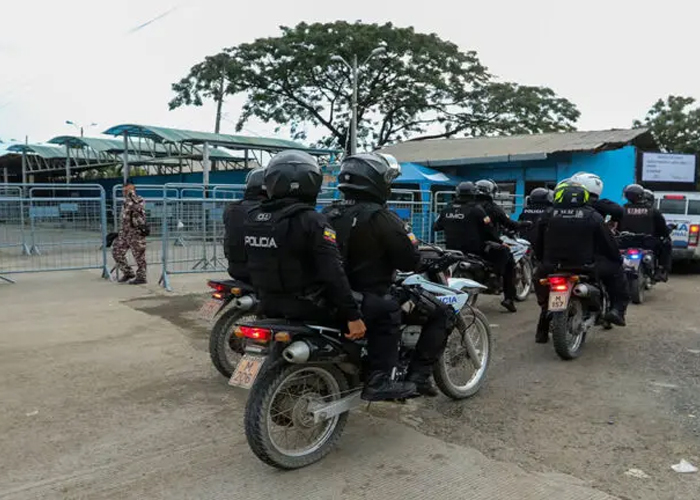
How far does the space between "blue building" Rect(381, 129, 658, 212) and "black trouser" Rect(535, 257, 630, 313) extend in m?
12.3

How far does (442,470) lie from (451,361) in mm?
1266

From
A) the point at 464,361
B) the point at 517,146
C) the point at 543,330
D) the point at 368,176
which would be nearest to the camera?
the point at 368,176

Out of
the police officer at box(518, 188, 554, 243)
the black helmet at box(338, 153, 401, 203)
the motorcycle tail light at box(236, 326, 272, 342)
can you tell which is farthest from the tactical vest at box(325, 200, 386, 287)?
the police officer at box(518, 188, 554, 243)

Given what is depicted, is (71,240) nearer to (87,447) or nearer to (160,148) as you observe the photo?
(87,447)

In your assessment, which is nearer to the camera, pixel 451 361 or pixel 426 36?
pixel 451 361

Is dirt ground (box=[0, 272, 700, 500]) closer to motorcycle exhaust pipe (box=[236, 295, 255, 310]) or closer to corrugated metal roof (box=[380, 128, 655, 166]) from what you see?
motorcycle exhaust pipe (box=[236, 295, 255, 310])

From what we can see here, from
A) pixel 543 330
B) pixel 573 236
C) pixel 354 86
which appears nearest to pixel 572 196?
pixel 573 236

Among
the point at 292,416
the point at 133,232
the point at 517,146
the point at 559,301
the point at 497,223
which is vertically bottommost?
the point at 292,416

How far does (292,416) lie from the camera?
11.5ft

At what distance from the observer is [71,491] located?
325cm

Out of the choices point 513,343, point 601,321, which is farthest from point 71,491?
point 601,321

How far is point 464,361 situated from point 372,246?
1555mm

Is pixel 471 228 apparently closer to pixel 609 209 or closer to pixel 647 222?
pixel 609 209

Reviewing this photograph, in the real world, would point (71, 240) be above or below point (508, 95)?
below
